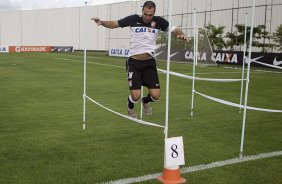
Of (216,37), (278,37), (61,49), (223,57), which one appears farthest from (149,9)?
(61,49)

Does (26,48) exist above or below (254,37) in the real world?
below

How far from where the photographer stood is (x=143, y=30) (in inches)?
291

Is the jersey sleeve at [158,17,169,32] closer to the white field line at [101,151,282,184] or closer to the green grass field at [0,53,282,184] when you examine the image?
the green grass field at [0,53,282,184]

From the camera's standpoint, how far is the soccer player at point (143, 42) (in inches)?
289

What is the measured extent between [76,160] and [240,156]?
2616 mm

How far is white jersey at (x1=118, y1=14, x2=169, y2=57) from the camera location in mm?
7379

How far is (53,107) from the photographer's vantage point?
1066cm

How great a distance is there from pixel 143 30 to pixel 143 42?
242mm

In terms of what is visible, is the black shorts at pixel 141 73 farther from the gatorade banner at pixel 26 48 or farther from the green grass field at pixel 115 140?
the gatorade banner at pixel 26 48

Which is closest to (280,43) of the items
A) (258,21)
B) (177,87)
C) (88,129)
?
(258,21)

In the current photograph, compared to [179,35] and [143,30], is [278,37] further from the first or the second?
[143,30]

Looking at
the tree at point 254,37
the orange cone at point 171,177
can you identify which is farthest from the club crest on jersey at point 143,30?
the tree at point 254,37

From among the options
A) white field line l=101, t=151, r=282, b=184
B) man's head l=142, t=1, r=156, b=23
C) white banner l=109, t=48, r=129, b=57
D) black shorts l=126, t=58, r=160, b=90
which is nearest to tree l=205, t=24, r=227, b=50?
white banner l=109, t=48, r=129, b=57

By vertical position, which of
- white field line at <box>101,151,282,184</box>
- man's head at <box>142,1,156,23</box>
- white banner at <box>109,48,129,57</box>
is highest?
man's head at <box>142,1,156,23</box>
